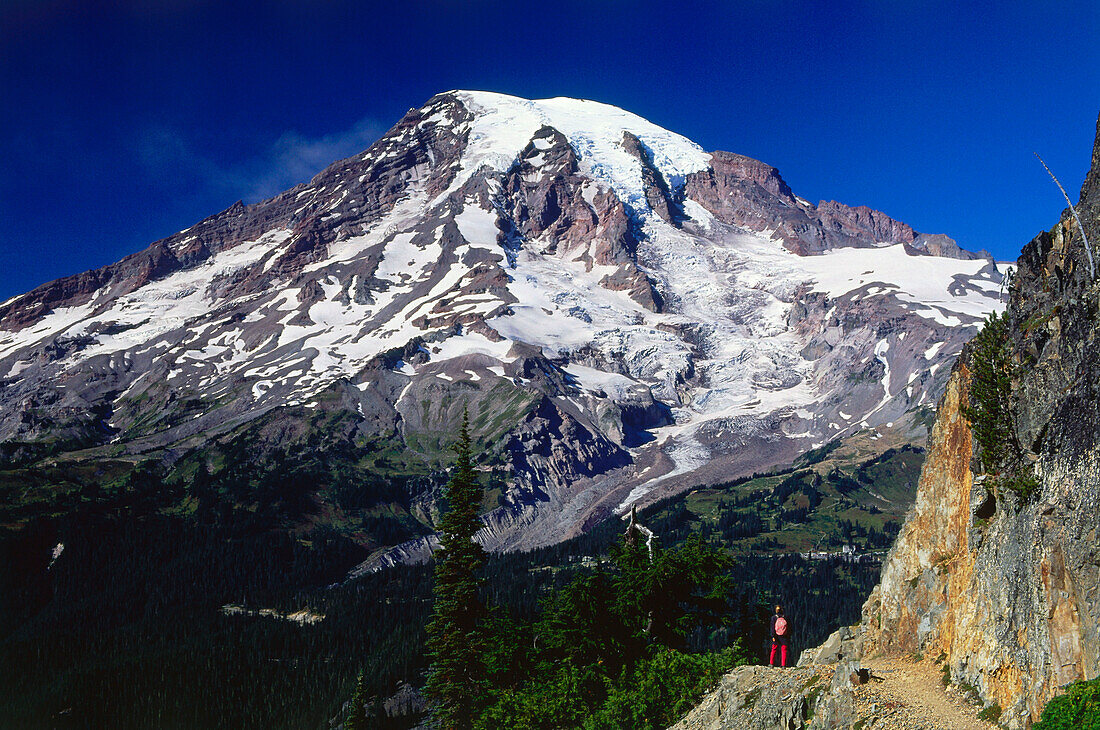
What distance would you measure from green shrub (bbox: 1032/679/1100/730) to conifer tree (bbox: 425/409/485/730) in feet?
101

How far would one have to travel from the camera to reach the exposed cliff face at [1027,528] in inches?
845

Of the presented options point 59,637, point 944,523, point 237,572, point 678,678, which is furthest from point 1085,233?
point 237,572

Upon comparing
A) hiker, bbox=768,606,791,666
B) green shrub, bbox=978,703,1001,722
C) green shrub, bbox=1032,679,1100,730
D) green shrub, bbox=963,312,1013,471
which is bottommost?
green shrub, bbox=978,703,1001,722

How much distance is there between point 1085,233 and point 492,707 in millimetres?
32654

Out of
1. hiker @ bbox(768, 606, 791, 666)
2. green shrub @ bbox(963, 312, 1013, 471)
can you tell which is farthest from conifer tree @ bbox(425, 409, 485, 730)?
green shrub @ bbox(963, 312, 1013, 471)

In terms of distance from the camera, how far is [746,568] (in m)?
186

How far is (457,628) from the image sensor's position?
152ft

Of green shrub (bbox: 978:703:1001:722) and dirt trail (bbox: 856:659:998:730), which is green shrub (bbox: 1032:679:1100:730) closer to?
green shrub (bbox: 978:703:1001:722)

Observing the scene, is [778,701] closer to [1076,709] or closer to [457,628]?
[1076,709]

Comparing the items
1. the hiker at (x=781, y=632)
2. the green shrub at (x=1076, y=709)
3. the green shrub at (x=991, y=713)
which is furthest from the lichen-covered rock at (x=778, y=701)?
the green shrub at (x=1076, y=709)

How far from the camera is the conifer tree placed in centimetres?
4575

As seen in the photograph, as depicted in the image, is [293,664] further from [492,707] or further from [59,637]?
[492,707]

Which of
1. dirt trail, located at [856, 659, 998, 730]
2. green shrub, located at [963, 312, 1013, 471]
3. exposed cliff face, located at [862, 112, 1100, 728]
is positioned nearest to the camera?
exposed cliff face, located at [862, 112, 1100, 728]

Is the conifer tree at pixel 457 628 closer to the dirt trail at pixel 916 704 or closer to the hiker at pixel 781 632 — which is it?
the hiker at pixel 781 632
